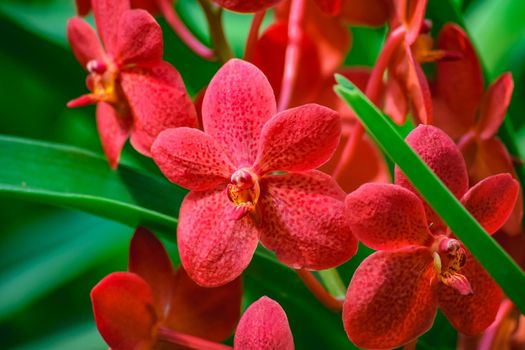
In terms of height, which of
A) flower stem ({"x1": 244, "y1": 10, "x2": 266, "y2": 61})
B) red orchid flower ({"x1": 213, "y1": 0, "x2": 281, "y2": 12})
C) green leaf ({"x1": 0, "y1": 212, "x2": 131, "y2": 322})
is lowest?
green leaf ({"x1": 0, "y1": 212, "x2": 131, "y2": 322})

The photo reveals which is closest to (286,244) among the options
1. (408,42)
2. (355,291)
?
(355,291)

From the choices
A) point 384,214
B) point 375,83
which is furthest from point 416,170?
point 375,83

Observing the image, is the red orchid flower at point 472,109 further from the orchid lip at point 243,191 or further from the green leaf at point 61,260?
the green leaf at point 61,260

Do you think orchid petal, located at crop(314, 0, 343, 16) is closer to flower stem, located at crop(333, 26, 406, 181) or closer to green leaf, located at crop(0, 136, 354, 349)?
flower stem, located at crop(333, 26, 406, 181)

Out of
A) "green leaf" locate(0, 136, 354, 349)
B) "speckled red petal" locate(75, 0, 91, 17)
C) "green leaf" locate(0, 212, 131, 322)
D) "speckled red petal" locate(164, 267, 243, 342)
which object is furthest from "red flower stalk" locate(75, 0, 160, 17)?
"green leaf" locate(0, 212, 131, 322)

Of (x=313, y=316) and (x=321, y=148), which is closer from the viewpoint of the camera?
(x=321, y=148)

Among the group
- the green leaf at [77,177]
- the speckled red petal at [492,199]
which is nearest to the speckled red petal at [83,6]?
the green leaf at [77,177]

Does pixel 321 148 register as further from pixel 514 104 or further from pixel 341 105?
pixel 514 104
